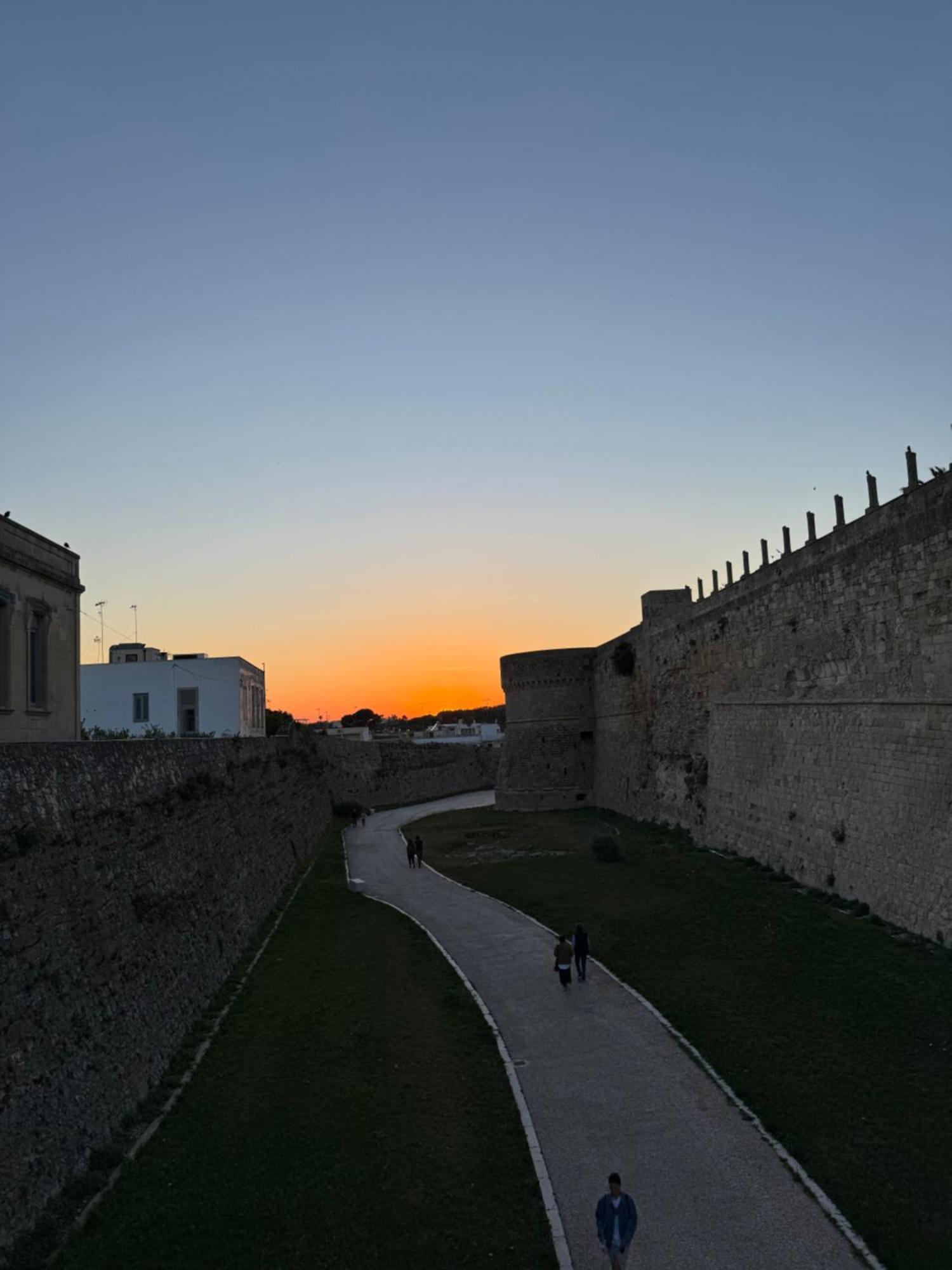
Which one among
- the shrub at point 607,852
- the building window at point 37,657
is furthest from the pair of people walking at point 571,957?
the building window at point 37,657

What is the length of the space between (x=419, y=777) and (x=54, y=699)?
38372mm

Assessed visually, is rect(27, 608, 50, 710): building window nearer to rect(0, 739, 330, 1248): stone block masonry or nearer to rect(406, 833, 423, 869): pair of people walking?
rect(0, 739, 330, 1248): stone block masonry

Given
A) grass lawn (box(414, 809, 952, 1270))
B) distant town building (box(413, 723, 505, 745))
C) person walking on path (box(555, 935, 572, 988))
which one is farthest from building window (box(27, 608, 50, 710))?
distant town building (box(413, 723, 505, 745))

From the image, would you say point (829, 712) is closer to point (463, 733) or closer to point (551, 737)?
point (551, 737)

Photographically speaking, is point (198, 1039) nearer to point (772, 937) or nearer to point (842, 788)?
point (772, 937)

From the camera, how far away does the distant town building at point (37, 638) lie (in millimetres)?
15141

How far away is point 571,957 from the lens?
1334 cm

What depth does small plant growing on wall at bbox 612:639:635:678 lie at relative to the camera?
3584 cm

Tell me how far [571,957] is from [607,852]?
423 inches

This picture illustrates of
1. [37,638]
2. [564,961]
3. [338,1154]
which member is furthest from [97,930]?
[37,638]

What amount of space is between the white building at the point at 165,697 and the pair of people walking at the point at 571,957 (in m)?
27.1

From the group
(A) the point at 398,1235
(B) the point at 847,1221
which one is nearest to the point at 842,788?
(B) the point at 847,1221

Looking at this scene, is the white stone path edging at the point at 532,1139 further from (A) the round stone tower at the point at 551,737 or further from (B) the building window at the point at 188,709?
(A) the round stone tower at the point at 551,737

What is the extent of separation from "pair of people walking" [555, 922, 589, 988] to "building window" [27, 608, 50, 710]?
981 cm
